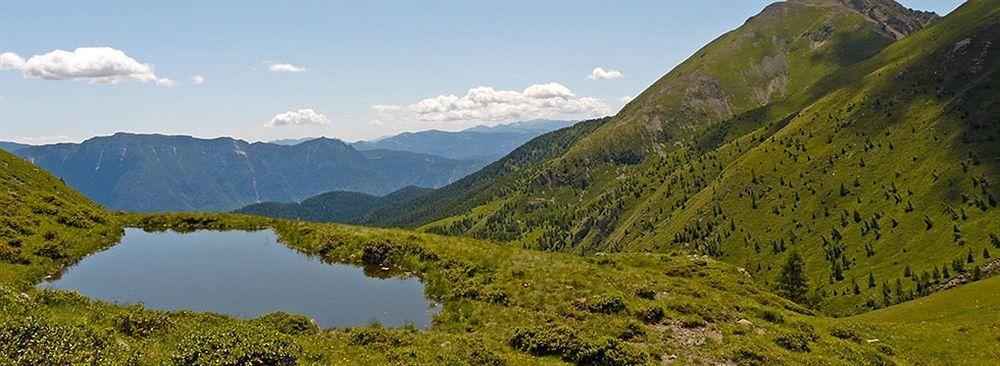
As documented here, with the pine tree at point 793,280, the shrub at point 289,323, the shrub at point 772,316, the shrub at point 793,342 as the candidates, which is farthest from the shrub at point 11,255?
the pine tree at point 793,280

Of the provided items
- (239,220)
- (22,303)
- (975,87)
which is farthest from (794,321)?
(975,87)

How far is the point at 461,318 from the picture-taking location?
27406 millimetres

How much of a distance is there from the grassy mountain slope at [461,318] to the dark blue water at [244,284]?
5.49 feet

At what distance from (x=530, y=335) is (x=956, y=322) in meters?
30.8

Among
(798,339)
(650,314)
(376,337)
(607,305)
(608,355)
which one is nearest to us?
(608,355)

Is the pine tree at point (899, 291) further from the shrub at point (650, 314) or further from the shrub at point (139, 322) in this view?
the shrub at point (139, 322)

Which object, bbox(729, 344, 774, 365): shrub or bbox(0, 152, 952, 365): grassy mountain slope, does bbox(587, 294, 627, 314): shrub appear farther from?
bbox(729, 344, 774, 365): shrub

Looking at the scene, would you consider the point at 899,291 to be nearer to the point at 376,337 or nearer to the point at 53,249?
the point at 376,337

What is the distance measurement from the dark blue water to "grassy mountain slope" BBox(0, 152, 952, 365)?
167cm

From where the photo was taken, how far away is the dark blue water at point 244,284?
27078 millimetres

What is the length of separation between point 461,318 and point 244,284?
15.4 m

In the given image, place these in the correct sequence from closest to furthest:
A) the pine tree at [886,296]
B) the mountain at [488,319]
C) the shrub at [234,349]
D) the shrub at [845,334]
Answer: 1. the shrub at [234,349]
2. the mountain at [488,319]
3. the shrub at [845,334]
4. the pine tree at [886,296]

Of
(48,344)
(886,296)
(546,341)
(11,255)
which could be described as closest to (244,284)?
(11,255)

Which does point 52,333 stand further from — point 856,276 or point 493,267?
point 856,276
